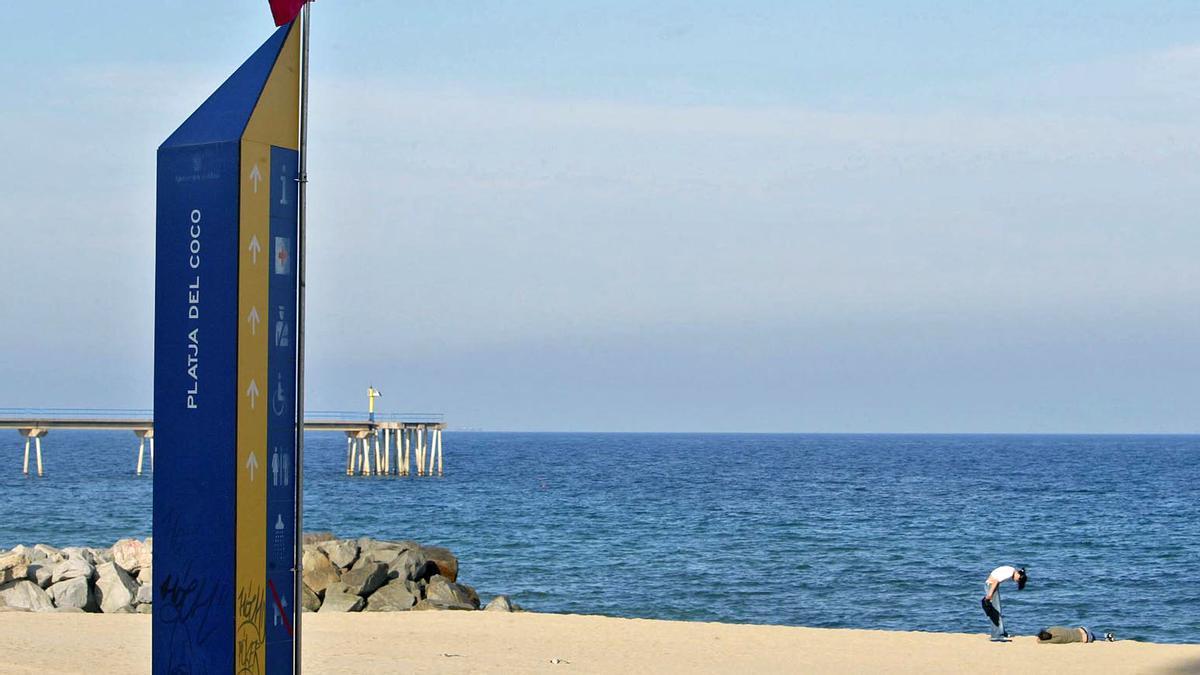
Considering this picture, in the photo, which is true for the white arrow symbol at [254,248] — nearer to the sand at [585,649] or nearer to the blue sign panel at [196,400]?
the blue sign panel at [196,400]

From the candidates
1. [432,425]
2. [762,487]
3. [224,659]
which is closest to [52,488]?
[432,425]

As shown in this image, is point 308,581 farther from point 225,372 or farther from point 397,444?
point 397,444

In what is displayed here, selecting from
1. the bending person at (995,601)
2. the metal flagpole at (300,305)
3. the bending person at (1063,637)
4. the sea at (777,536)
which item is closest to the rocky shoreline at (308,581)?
the sea at (777,536)

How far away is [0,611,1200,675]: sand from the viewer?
1633cm

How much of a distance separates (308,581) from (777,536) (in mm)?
23672

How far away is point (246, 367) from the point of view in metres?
10.1

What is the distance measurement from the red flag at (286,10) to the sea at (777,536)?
20089 mm

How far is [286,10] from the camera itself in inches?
423

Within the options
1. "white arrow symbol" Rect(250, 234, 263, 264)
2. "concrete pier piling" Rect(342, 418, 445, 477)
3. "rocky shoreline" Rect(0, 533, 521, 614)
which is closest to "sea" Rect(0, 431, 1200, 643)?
"concrete pier piling" Rect(342, 418, 445, 477)

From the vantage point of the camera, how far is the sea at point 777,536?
1226 inches

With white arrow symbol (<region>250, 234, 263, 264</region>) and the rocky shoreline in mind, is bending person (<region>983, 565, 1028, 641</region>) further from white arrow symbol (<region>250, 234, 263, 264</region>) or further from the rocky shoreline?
white arrow symbol (<region>250, 234, 263, 264</region>)

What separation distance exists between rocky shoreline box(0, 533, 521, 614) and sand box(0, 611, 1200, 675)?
7.81 feet

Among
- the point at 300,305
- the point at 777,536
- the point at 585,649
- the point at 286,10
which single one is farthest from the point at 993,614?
the point at 777,536

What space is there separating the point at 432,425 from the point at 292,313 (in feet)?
225
